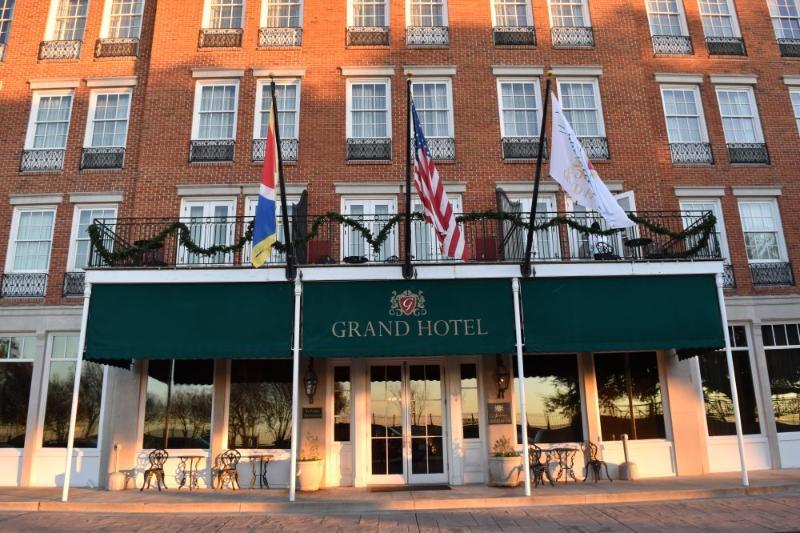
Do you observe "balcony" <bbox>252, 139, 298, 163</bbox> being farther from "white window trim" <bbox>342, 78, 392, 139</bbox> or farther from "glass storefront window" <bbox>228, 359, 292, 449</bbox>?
"glass storefront window" <bbox>228, 359, 292, 449</bbox>

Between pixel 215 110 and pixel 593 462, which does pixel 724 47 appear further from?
pixel 215 110

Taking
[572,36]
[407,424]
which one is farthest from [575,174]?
[572,36]

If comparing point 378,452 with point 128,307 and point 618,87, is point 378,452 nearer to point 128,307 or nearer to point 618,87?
point 128,307

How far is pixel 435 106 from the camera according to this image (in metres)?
15.6

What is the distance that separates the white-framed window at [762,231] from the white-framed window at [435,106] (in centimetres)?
848

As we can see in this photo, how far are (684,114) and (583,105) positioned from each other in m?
3.14

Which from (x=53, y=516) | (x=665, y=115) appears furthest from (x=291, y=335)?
(x=665, y=115)

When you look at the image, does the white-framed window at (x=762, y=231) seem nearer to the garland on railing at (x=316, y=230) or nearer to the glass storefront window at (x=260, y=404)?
the garland on railing at (x=316, y=230)

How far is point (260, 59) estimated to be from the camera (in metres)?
15.8

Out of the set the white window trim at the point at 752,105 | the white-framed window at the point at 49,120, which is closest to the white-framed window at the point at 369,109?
Result: the white-framed window at the point at 49,120

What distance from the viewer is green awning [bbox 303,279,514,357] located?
11.9m

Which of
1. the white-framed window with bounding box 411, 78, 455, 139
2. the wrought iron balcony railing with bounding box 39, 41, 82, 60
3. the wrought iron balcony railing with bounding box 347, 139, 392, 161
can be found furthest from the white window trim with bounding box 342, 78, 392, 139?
the wrought iron balcony railing with bounding box 39, 41, 82, 60

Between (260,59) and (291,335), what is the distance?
27.5ft

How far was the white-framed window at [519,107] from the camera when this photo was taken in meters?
15.5
